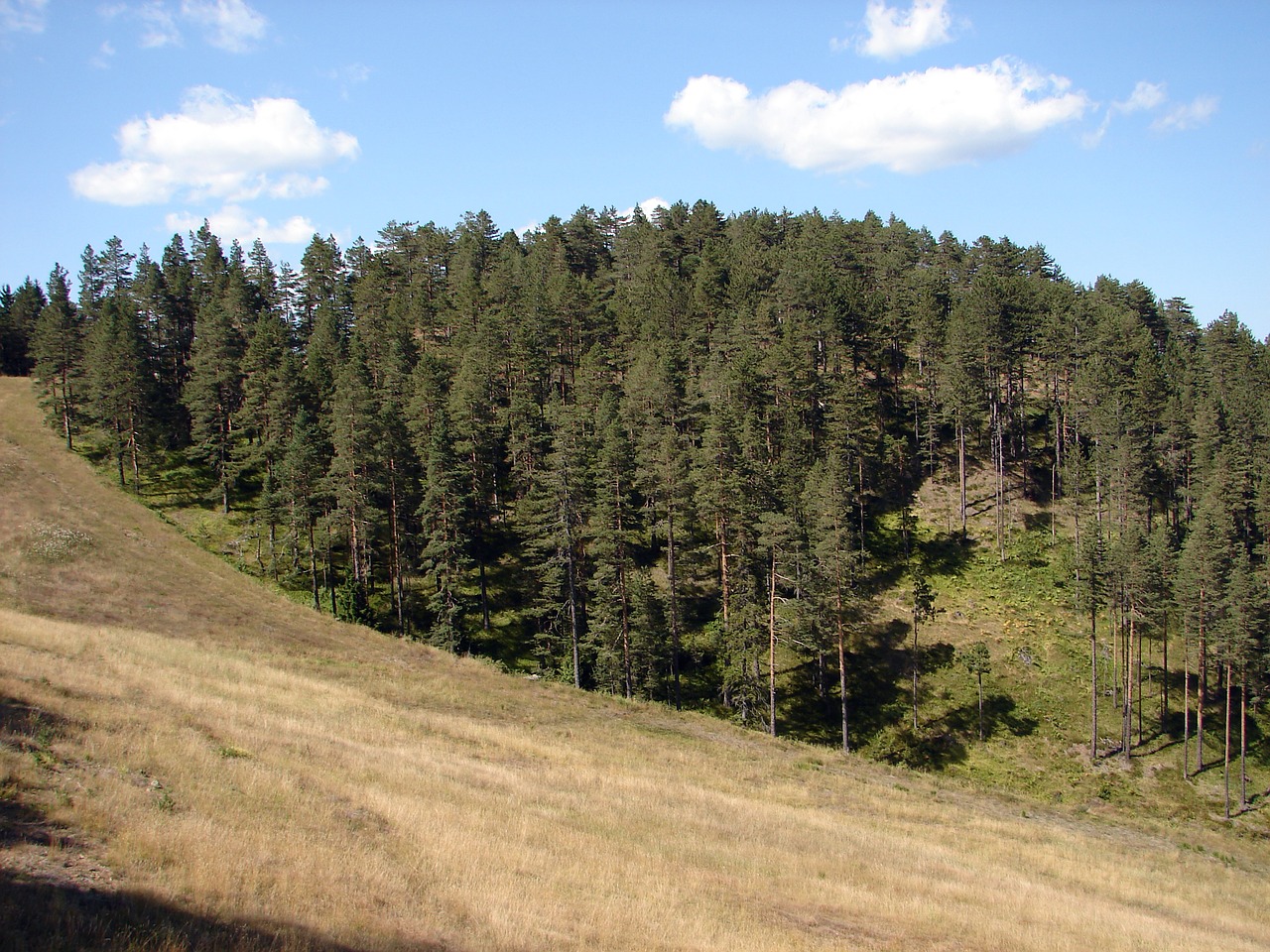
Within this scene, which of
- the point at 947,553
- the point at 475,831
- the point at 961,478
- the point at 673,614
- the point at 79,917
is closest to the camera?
the point at 79,917

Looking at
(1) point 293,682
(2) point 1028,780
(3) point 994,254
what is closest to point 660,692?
(2) point 1028,780

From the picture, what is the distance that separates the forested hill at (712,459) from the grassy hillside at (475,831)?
51.5 feet

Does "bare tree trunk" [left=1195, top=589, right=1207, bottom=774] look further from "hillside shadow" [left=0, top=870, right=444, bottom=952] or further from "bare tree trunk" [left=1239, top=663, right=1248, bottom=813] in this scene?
"hillside shadow" [left=0, top=870, right=444, bottom=952]

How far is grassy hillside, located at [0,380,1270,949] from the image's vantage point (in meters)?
10.8

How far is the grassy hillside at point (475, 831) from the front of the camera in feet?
35.4

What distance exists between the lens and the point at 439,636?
52781 mm

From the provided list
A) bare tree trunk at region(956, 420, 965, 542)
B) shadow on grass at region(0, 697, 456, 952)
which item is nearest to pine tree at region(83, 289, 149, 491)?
shadow on grass at region(0, 697, 456, 952)

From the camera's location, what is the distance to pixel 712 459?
56.8m

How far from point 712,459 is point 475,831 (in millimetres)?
42452

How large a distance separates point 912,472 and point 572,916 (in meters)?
69.7

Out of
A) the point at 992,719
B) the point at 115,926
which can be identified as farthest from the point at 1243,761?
the point at 115,926

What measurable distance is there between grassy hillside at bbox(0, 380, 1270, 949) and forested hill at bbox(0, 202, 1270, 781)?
15.7 metres

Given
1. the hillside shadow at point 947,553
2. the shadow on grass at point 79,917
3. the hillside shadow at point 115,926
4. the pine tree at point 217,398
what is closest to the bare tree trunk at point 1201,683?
the hillside shadow at point 947,553

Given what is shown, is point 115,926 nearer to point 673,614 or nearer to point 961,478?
point 673,614
